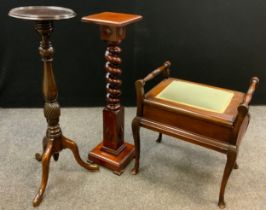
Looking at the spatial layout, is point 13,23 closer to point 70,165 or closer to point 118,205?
point 70,165

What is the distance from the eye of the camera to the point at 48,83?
59.8 inches

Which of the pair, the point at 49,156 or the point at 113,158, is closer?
the point at 49,156

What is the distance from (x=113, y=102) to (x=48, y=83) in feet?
1.30

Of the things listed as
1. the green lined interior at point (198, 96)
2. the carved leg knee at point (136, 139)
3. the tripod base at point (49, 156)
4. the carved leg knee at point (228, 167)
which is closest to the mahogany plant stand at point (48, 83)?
the tripod base at point (49, 156)

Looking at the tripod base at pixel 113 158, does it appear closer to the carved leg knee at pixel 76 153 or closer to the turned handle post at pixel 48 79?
the carved leg knee at pixel 76 153

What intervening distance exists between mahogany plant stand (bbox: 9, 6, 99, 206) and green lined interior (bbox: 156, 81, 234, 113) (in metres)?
0.58

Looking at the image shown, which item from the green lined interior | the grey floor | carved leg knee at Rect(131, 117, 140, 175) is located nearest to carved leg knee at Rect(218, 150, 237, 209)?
the grey floor

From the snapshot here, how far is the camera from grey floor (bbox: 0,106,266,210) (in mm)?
1605

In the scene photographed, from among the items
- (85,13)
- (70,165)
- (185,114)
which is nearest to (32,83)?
(85,13)

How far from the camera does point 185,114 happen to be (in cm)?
150

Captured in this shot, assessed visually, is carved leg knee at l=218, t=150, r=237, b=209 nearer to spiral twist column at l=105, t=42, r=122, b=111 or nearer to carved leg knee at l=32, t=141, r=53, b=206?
spiral twist column at l=105, t=42, r=122, b=111

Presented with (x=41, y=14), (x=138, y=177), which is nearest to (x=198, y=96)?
(x=138, y=177)

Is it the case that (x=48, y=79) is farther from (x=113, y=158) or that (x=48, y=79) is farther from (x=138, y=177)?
(x=138, y=177)

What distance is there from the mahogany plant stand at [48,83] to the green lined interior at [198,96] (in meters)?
0.58
